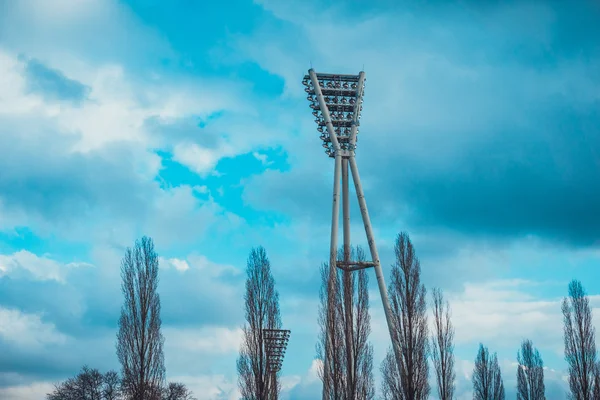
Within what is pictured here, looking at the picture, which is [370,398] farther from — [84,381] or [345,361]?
[84,381]

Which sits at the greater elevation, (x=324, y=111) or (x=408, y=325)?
(x=324, y=111)

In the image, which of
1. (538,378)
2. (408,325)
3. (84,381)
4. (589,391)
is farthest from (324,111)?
(84,381)

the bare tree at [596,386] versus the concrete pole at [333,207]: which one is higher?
the concrete pole at [333,207]

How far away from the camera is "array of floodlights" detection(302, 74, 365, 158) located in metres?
45.5

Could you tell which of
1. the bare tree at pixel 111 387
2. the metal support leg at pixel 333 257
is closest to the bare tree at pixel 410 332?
the metal support leg at pixel 333 257

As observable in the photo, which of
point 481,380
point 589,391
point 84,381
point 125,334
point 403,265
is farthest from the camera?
point 84,381

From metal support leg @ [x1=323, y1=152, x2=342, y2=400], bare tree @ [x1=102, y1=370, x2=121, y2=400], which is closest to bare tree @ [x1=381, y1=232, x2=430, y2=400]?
metal support leg @ [x1=323, y1=152, x2=342, y2=400]

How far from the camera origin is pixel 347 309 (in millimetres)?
36000

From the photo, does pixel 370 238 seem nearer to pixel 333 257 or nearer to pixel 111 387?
pixel 333 257

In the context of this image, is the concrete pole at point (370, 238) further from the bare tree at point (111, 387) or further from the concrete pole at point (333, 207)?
the bare tree at point (111, 387)

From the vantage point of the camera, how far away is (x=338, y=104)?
4584 centimetres

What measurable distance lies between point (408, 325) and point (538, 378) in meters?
29.0

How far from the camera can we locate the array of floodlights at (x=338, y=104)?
45531mm

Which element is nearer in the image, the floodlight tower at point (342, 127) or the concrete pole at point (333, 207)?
the concrete pole at point (333, 207)
